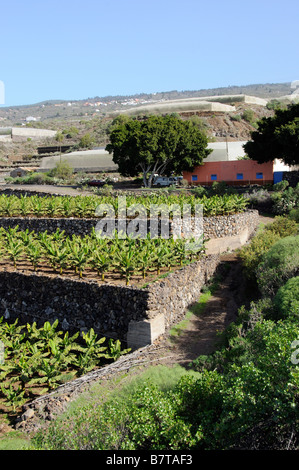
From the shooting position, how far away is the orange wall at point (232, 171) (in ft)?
110

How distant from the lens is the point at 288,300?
11141mm

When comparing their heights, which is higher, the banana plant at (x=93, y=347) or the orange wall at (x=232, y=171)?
the orange wall at (x=232, y=171)

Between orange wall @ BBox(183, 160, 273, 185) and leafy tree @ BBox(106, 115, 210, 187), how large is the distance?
825mm

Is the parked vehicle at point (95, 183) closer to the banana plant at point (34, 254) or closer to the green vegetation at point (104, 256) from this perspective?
the green vegetation at point (104, 256)

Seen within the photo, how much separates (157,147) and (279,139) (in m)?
9.38

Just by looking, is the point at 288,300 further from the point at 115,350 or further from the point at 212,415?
the point at 115,350

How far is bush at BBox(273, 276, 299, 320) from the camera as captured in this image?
10.6 m

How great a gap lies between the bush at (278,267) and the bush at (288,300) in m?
1.69

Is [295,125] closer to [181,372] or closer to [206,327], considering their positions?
[206,327]

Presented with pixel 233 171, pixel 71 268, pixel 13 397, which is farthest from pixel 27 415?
pixel 233 171

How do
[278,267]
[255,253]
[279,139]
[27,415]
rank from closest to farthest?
[27,415] < [278,267] < [255,253] < [279,139]

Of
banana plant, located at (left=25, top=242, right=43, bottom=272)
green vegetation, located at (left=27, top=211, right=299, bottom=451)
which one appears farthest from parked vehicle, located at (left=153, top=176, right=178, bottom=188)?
green vegetation, located at (left=27, top=211, right=299, bottom=451)

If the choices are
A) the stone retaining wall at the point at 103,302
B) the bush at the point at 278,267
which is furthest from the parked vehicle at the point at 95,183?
the bush at the point at 278,267

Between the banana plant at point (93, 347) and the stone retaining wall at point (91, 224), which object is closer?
the banana plant at point (93, 347)
